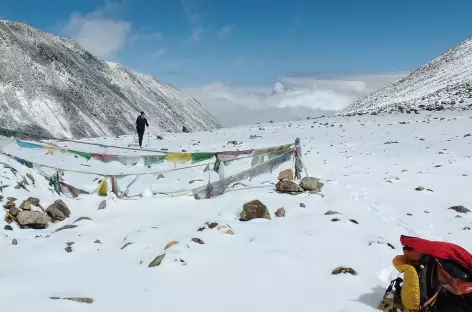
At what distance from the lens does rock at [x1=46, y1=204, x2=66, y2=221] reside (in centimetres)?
1069

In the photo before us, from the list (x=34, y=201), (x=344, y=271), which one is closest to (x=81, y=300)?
(x=344, y=271)

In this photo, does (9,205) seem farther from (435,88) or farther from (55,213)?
(435,88)

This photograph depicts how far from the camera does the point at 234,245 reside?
8.43m

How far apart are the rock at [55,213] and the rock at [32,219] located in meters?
0.39

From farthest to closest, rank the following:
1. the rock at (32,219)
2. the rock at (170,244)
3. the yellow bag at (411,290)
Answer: the rock at (32,219), the rock at (170,244), the yellow bag at (411,290)

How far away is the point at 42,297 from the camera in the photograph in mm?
6305

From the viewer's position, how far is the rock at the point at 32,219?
10039 millimetres

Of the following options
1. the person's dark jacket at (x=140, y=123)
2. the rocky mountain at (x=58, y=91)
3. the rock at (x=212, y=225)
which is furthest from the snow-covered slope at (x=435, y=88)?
the rocky mountain at (x=58, y=91)

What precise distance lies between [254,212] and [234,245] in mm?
1917

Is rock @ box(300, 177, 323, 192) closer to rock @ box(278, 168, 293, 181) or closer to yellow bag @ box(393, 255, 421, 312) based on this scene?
rock @ box(278, 168, 293, 181)

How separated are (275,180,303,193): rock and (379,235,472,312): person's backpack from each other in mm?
6653

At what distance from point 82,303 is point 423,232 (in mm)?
7187

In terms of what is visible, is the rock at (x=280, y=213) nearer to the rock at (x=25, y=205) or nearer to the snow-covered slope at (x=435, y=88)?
the rock at (x=25, y=205)

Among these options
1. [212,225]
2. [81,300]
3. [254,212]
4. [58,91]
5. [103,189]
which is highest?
[58,91]
